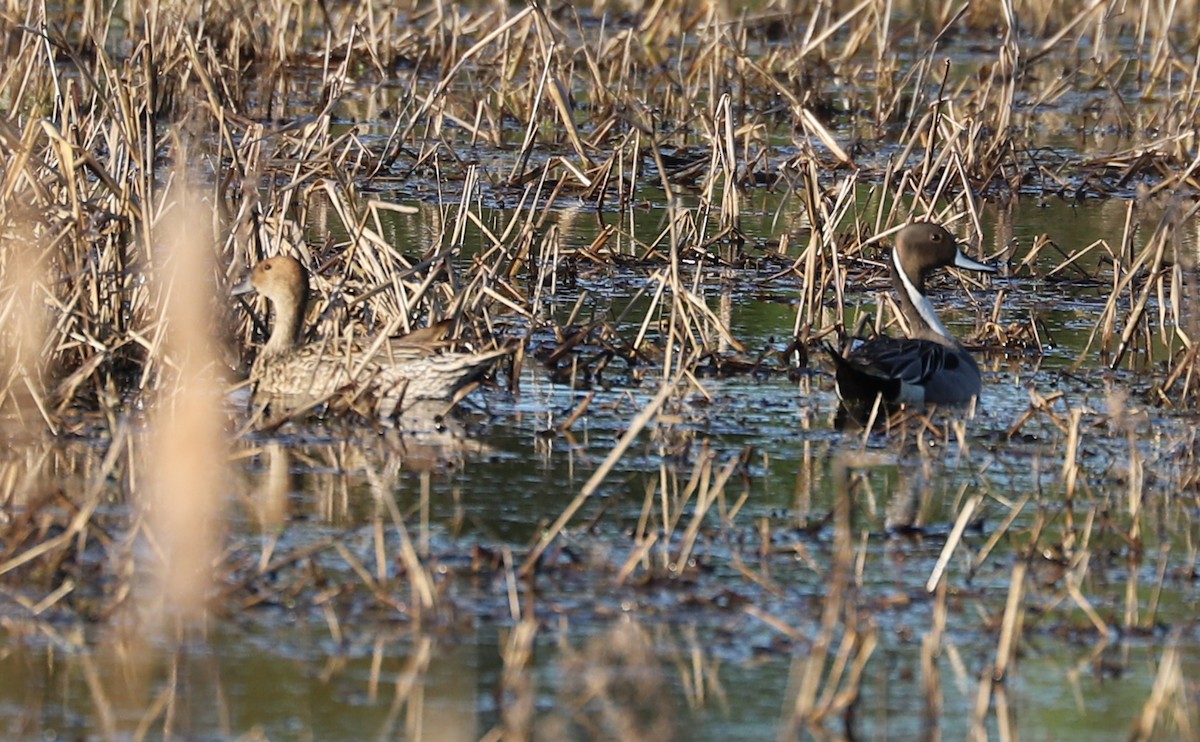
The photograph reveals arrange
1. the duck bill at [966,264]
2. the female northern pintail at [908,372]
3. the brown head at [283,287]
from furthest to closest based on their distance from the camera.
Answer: the duck bill at [966,264]
the female northern pintail at [908,372]
the brown head at [283,287]

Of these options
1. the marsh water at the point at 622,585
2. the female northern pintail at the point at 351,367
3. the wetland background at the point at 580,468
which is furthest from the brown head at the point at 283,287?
the marsh water at the point at 622,585

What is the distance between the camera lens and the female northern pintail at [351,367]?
25.1ft

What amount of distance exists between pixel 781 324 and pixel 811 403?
4.81 feet

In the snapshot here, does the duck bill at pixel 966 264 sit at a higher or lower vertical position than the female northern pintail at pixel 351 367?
higher

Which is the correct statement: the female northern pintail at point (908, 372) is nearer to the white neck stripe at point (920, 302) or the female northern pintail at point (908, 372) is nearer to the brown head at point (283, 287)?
the white neck stripe at point (920, 302)

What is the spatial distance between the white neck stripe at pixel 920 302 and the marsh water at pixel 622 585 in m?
0.68

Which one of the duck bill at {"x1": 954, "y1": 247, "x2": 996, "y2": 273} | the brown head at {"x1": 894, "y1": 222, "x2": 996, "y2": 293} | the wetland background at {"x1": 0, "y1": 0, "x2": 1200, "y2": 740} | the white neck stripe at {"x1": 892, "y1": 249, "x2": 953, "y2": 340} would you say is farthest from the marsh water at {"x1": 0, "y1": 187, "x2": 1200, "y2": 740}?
the duck bill at {"x1": 954, "y1": 247, "x2": 996, "y2": 273}

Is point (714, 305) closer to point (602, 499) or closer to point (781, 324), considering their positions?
point (781, 324)

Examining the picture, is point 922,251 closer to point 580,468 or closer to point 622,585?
point 580,468

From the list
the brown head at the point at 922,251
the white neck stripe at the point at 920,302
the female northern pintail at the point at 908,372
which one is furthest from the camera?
the brown head at the point at 922,251

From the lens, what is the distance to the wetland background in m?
5.00

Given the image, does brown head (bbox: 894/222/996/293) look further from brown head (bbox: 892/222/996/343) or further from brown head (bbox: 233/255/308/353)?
brown head (bbox: 233/255/308/353)

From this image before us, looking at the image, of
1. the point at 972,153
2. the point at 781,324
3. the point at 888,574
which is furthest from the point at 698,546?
the point at 972,153

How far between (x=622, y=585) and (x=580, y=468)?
4.69ft
